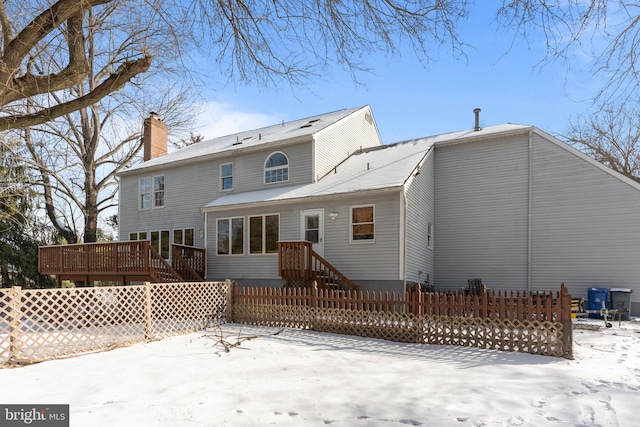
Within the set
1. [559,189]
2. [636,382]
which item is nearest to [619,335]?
[636,382]

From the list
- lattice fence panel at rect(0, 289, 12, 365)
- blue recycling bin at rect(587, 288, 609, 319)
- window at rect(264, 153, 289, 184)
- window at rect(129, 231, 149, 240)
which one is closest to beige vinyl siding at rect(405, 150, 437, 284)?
blue recycling bin at rect(587, 288, 609, 319)

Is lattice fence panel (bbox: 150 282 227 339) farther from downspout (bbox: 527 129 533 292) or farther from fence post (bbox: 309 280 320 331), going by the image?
downspout (bbox: 527 129 533 292)

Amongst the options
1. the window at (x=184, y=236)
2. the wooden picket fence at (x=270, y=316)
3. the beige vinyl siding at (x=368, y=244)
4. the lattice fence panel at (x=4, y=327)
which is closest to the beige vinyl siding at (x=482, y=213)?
the beige vinyl siding at (x=368, y=244)

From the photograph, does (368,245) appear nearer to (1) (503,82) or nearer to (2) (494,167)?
(2) (494,167)

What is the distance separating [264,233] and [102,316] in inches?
Answer: 273

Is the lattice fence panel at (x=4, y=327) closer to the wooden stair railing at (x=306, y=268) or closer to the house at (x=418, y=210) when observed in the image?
the wooden stair railing at (x=306, y=268)

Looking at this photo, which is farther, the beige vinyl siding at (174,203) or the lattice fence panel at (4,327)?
the beige vinyl siding at (174,203)

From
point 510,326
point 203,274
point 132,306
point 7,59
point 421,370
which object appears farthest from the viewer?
point 203,274

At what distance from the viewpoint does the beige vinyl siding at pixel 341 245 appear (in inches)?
545

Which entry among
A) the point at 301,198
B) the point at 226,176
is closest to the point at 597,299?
the point at 301,198

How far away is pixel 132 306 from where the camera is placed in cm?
984

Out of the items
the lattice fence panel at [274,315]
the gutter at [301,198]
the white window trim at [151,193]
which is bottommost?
the lattice fence panel at [274,315]

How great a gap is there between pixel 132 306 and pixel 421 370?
671cm

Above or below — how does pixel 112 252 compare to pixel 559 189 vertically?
below
